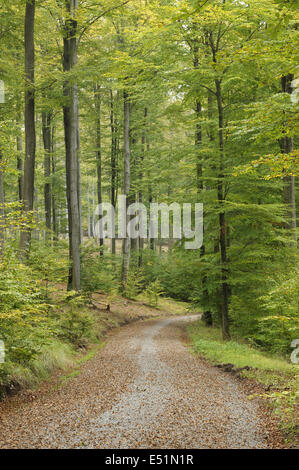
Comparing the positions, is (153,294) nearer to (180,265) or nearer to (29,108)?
(180,265)

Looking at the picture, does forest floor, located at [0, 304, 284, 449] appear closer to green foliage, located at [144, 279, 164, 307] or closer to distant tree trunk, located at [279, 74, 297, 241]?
distant tree trunk, located at [279, 74, 297, 241]

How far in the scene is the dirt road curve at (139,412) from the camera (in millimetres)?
4312

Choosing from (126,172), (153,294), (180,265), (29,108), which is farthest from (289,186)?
(153,294)

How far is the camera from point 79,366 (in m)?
8.44

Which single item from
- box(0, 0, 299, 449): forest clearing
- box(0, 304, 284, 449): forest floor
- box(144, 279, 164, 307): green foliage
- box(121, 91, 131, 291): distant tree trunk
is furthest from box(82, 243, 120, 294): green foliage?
box(144, 279, 164, 307): green foliage

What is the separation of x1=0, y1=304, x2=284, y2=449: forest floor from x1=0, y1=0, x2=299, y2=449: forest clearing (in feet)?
0.10

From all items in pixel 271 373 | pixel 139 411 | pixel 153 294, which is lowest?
pixel 153 294

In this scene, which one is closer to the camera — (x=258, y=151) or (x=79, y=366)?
(x=79, y=366)

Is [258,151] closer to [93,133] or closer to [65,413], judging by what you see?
[65,413]

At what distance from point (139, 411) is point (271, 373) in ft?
10.0

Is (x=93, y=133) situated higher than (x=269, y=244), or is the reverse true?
(x=93, y=133)

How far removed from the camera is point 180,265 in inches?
518
